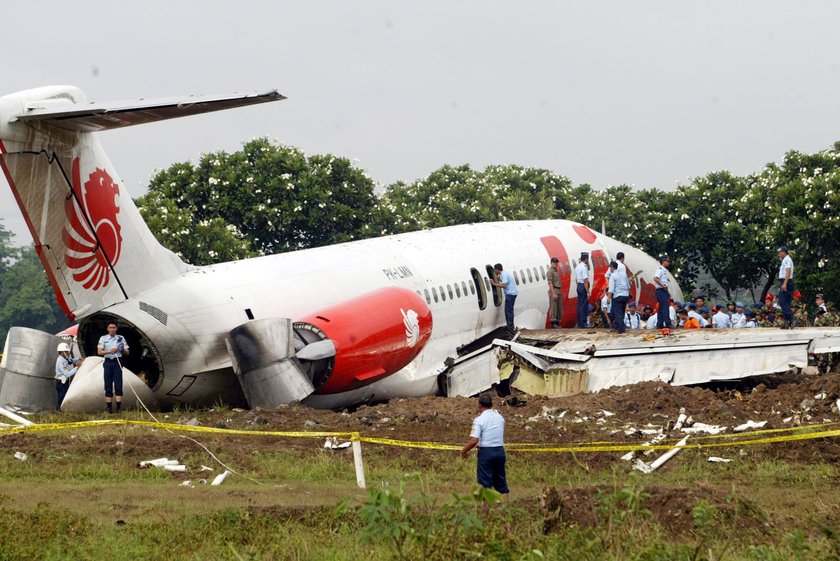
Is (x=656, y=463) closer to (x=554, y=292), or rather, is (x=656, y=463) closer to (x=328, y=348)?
(x=328, y=348)

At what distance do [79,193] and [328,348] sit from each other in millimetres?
5010

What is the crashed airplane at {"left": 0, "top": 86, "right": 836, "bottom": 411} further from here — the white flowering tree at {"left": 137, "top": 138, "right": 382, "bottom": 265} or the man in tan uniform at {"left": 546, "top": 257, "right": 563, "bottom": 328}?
the white flowering tree at {"left": 137, "top": 138, "right": 382, "bottom": 265}

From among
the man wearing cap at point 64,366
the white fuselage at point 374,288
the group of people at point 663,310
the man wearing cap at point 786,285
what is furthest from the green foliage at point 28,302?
the man wearing cap at point 786,285

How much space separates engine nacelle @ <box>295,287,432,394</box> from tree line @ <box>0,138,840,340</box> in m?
19.1

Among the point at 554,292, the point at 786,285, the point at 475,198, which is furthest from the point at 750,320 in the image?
the point at 475,198

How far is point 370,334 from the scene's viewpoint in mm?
21016

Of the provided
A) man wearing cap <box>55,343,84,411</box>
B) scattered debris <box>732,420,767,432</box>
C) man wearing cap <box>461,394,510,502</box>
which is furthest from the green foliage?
man wearing cap <box>461,394,510,502</box>

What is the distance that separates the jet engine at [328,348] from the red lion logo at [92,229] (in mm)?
2438

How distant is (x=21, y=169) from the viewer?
1736cm

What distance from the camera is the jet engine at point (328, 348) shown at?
19.5 meters

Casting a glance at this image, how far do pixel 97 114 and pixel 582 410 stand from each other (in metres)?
9.29

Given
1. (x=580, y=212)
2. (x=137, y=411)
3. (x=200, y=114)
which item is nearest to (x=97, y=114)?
(x=200, y=114)

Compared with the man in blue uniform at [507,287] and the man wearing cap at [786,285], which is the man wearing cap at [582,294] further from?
the man wearing cap at [786,285]

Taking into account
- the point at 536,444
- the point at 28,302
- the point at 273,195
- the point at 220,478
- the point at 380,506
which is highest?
the point at 273,195
